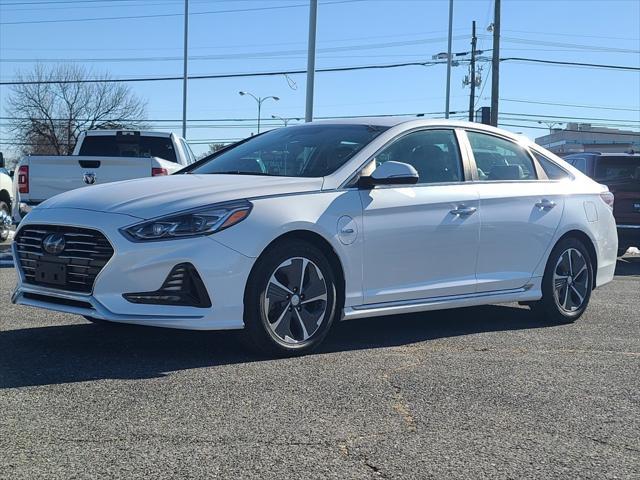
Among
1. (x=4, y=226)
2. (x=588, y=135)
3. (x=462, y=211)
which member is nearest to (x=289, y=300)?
(x=462, y=211)

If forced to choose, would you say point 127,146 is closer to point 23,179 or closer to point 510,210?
point 23,179

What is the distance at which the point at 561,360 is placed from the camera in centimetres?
573

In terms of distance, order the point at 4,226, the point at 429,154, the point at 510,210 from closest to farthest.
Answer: the point at 429,154, the point at 510,210, the point at 4,226

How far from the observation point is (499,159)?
700cm

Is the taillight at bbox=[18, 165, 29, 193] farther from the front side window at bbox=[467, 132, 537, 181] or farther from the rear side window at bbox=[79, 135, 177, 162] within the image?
the front side window at bbox=[467, 132, 537, 181]

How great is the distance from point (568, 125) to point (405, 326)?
281 ft

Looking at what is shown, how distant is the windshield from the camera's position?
6027mm

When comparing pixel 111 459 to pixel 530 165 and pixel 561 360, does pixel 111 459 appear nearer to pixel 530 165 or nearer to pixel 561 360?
pixel 561 360

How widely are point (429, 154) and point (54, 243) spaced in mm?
2876

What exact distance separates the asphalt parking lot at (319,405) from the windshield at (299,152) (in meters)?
1.28

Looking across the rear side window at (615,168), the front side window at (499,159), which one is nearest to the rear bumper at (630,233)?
the rear side window at (615,168)

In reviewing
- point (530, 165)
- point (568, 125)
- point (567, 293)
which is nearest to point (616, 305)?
point (567, 293)

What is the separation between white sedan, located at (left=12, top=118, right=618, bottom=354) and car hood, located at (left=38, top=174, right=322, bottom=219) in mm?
14

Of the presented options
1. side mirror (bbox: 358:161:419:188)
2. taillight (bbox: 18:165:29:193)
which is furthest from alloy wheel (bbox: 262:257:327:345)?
taillight (bbox: 18:165:29:193)
